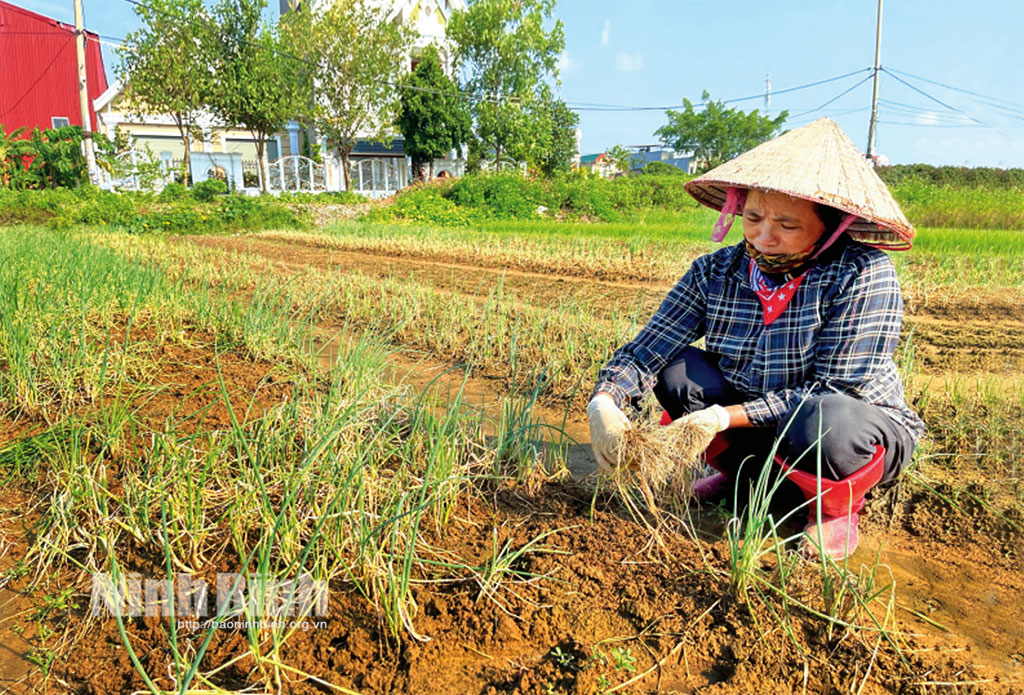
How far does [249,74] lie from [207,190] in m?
3.39

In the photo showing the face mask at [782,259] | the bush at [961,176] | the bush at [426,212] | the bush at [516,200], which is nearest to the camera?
the face mask at [782,259]

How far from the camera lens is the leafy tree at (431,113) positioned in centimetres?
2062

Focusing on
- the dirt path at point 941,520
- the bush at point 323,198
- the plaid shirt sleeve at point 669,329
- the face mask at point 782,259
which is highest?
the bush at point 323,198

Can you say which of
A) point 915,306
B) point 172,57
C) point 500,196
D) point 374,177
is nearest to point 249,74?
point 172,57

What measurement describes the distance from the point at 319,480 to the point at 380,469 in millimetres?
286

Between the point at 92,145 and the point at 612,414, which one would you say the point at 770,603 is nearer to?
the point at 612,414

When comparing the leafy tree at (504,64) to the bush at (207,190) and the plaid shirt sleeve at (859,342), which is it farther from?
the plaid shirt sleeve at (859,342)

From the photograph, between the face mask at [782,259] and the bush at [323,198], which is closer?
the face mask at [782,259]

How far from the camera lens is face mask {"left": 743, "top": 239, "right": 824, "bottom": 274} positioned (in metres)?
1.73

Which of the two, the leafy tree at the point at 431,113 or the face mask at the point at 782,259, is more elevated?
the leafy tree at the point at 431,113

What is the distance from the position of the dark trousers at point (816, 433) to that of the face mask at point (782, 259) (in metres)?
0.34

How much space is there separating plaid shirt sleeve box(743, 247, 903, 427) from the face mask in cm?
12

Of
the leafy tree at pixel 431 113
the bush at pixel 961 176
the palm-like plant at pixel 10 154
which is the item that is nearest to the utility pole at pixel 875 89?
the bush at pixel 961 176

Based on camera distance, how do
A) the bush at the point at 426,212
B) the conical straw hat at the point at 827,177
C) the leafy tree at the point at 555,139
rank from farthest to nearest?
the leafy tree at the point at 555,139 → the bush at the point at 426,212 → the conical straw hat at the point at 827,177
